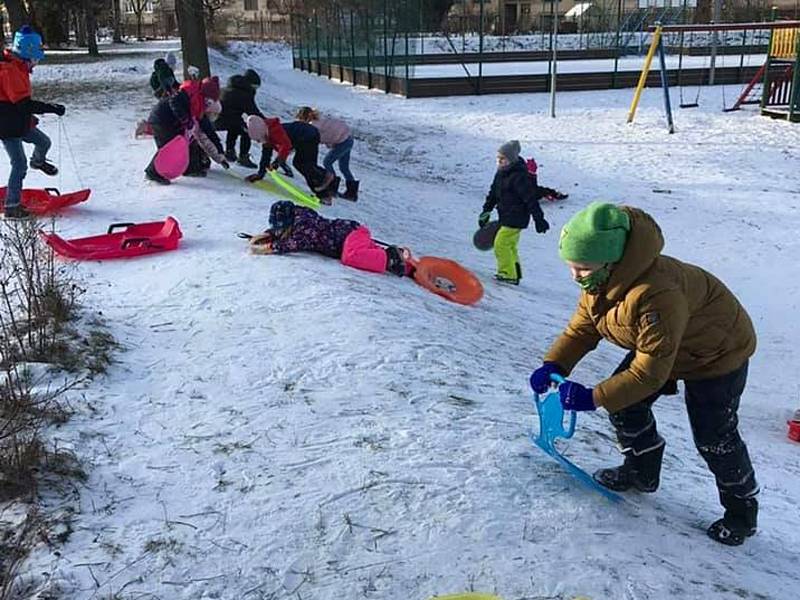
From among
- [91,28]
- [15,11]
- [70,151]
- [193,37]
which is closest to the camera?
[70,151]

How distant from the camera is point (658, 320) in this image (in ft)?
9.81

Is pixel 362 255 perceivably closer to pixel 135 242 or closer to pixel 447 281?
pixel 447 281

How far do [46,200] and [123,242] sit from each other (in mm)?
2023

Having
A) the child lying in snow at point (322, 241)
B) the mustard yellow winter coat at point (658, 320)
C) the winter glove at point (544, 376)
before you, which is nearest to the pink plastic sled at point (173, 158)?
the child lying in snow at point (322, 241)

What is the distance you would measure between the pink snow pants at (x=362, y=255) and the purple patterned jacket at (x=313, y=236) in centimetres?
8

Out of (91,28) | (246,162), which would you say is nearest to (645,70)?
(246,162)

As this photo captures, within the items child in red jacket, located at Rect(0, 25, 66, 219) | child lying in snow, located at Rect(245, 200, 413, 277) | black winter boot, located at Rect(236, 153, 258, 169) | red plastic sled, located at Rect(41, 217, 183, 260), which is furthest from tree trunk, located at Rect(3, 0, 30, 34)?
child lying in snow, located at Rect(245, 200, 413, 277)

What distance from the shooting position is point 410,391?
14.3 feet

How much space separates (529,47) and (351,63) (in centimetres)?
1673

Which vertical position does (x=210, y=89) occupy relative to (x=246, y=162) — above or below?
above

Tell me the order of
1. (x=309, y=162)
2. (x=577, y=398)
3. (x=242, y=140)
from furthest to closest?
1. (x=242, y=140)
2. (x=309, y=162)
3. (x=577, y=398)

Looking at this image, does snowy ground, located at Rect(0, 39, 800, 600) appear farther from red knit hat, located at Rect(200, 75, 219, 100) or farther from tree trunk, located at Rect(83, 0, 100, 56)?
tree trunk, located at Rect(83, 0, 100, 56)

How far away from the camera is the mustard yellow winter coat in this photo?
3004mm

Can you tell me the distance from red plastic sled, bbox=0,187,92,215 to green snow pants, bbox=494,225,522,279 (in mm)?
4500
